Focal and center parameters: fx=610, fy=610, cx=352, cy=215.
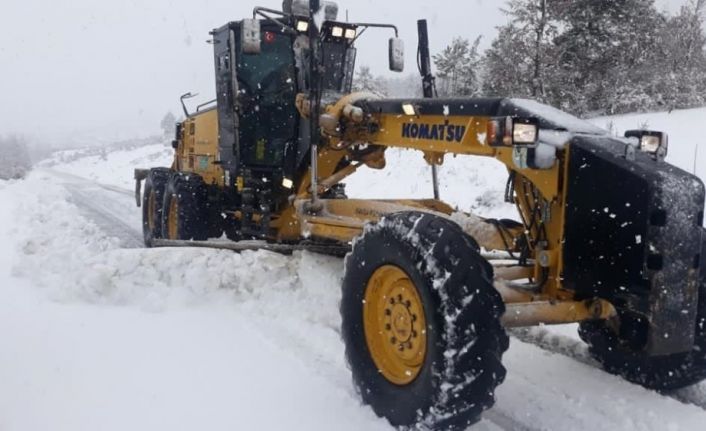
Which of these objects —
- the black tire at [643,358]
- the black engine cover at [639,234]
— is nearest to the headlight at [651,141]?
the black engine cover at [639,234]

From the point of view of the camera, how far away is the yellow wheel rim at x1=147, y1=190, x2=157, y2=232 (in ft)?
29.7

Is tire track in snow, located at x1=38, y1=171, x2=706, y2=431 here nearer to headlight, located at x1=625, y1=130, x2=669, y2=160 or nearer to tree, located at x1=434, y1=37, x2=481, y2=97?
headlight, located at x1=625, y1=130, x2=669, y2=160

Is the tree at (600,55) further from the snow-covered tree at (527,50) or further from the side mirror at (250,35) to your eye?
the side mirror at (250,35)

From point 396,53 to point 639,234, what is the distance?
351 cm

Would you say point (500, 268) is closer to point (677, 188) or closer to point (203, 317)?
point (677, 188)

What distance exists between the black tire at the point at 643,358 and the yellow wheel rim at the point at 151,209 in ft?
22.5

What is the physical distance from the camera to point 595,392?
3.53 meters

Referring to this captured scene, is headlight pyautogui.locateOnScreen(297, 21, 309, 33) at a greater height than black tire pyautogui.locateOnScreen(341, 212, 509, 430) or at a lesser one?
greater

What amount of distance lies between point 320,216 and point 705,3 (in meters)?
25.8

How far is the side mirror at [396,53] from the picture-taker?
228 inches

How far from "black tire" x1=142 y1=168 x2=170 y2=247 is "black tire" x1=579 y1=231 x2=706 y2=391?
6457mm

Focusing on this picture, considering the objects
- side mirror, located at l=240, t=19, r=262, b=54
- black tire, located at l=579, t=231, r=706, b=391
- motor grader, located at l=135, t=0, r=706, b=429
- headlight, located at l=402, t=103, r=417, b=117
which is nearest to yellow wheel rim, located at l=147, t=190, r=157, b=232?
side mirror, located at l=240, t=19, r=262, b=54

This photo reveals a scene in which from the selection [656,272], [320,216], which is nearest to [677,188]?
[656,272]

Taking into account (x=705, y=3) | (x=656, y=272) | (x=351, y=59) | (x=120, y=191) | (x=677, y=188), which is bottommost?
(x=120, y=191)
